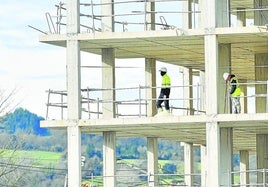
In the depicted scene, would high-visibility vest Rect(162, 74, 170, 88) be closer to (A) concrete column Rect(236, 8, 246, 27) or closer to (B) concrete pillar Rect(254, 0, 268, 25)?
(B) concrete pillar Rect(254, 0, 268, 25)

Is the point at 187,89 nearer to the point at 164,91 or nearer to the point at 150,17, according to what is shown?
the point at 150,17

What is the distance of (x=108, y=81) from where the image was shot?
164 feet

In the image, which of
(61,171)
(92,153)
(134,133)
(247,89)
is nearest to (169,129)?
(134,133)

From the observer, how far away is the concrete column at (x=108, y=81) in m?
49.8

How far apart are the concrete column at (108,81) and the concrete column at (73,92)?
67.6 inches

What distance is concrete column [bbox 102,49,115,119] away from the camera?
49781 millimetres

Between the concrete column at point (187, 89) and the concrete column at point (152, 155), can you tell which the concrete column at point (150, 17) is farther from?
the concrete column at point (187, 89)

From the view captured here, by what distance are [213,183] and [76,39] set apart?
237 inches

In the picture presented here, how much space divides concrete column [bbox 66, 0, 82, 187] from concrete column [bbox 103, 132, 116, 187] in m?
1.54

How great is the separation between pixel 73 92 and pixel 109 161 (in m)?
2.89

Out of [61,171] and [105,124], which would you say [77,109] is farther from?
[61,171]

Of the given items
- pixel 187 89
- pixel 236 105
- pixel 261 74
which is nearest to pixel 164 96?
pixel 236 105

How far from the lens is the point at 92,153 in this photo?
14812 cm

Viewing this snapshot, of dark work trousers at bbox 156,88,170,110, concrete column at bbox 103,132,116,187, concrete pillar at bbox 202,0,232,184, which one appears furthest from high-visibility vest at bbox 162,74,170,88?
concrete column at bbox 103,132,116,187
